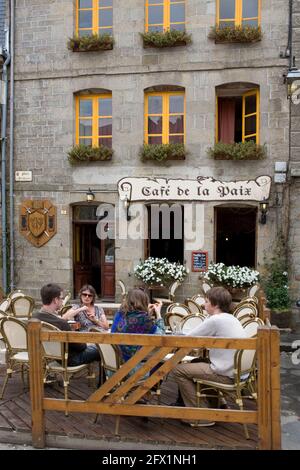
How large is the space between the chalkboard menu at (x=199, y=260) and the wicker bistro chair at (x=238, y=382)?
238 inches

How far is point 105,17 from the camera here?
1087cm

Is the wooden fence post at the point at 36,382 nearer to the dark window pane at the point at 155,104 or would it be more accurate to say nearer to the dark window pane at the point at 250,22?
the dark window pane at the point at 155,104

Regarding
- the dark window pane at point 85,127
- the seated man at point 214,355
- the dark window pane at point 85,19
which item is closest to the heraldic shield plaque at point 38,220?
the dark window pane at point 85,127

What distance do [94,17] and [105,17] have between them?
268 millimetres

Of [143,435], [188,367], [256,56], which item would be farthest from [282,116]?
[143,435]

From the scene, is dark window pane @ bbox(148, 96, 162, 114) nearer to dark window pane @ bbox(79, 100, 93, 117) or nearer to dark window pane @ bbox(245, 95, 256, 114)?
dark window pane @ bbox(79, 100, 93, 117)

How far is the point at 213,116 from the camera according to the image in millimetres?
10352

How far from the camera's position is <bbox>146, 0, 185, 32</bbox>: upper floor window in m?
10.5

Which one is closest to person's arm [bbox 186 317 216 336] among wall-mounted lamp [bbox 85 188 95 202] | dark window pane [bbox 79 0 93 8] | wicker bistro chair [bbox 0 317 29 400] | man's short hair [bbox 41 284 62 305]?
man's short hair [bbox 41 284 62 305]
